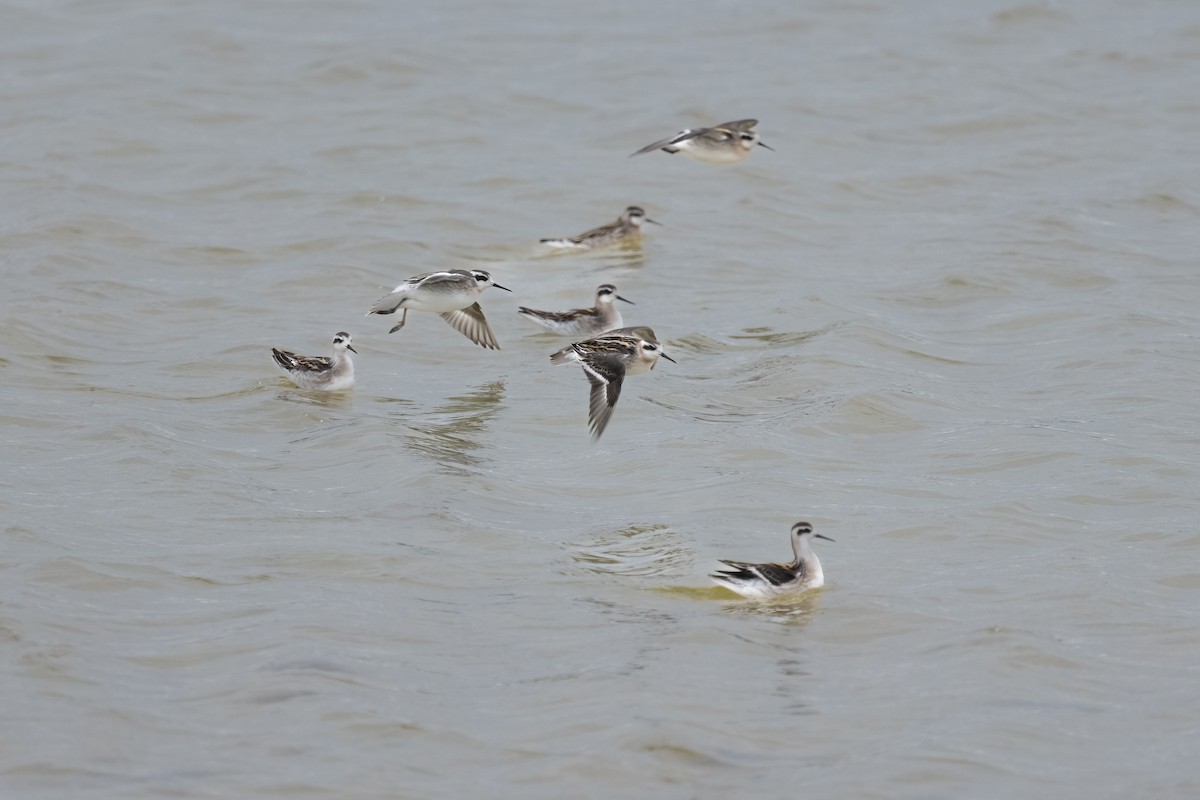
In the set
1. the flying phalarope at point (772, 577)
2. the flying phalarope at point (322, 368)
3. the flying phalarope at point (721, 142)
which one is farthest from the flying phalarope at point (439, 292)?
the flying phalarope at point (772, 577)

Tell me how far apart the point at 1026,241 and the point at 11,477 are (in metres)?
12.2

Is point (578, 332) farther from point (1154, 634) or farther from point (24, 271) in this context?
point (1154, 634)

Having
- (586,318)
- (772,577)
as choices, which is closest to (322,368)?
(586,318)

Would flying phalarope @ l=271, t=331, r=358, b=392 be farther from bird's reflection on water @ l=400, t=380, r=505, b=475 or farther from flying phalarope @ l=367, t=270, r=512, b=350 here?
bird's reflection on water @ l=400, t=380, r=505, b=475

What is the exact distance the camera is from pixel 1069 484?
11758 mm

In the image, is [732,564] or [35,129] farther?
[35,129]

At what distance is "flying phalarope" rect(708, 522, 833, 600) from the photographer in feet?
30.9

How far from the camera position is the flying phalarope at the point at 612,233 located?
18.9m

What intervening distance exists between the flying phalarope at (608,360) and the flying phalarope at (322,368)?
184 cm

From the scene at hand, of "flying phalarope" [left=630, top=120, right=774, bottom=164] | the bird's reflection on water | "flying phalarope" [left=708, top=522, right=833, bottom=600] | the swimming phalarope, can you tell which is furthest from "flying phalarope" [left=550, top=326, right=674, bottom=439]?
"flying phalarope" [left=630, top=120, right=774, bottom=164]

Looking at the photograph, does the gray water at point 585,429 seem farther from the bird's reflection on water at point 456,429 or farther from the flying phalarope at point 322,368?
the flying phalarope at point 322,368

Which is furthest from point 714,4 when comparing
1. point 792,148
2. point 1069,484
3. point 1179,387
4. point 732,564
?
point 732,564

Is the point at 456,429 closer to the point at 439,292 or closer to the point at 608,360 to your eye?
the point at 608,360

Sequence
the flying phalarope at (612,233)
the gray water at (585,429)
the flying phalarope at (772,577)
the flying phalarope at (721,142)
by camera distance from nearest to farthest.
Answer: the gray water at (585,429) < the flying phalarope at (772,577) < the flying phalarope at (721,142) < the flying phalarope at (612,233)
